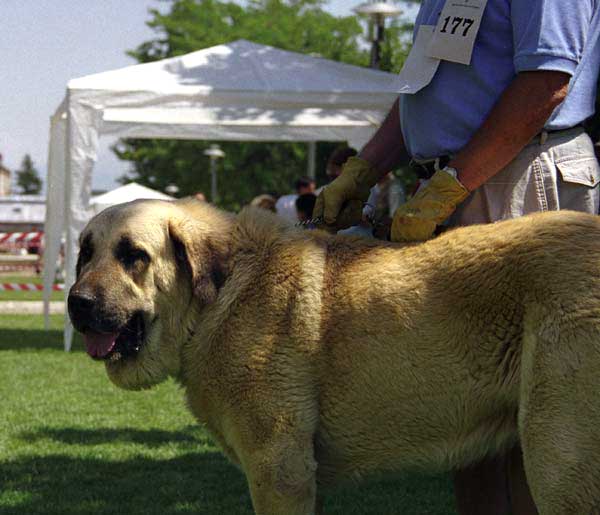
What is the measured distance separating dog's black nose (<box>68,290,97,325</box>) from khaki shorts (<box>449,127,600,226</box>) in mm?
1364

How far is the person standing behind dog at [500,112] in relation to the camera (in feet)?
9.12

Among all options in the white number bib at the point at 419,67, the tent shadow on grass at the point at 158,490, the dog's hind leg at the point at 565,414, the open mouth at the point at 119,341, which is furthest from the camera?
the tent shadow on grass at the point at 158,490

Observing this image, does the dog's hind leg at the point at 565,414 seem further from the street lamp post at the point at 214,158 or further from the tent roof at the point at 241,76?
the street lamp post at the point at 214,158

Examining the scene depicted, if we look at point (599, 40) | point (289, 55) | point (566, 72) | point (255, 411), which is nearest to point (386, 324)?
point (255, 411)

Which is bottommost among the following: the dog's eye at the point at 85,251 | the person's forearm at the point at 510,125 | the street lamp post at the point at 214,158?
the street lamp post at the point at 214,158

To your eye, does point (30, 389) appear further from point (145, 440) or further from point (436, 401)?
point (436, 401)

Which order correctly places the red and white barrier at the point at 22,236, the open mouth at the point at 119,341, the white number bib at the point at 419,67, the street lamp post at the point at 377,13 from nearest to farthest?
the open mouth at the point at 119,341
the white number bib at the point at 419,67
the street lamp post at the point at 377,13
the red and white barrier at the point at 22,236

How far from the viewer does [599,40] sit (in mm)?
2992

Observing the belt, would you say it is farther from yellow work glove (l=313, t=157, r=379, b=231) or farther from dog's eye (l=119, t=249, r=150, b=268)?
dog's eye (l=119, t=249, r=150, b=268)

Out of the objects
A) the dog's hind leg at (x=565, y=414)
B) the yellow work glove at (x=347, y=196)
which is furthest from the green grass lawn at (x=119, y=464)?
the yellow work glove at (x=347, y=196)

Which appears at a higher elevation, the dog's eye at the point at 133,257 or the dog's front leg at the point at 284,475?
the dog's eye at the point at 133,257

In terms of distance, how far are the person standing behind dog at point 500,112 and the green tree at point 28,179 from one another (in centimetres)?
12915

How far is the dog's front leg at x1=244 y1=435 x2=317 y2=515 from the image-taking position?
2.69m

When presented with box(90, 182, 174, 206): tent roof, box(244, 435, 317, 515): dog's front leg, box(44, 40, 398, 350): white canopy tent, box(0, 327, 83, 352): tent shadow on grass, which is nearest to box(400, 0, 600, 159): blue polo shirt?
box(244, 435, 317, 515): dog's front leg
